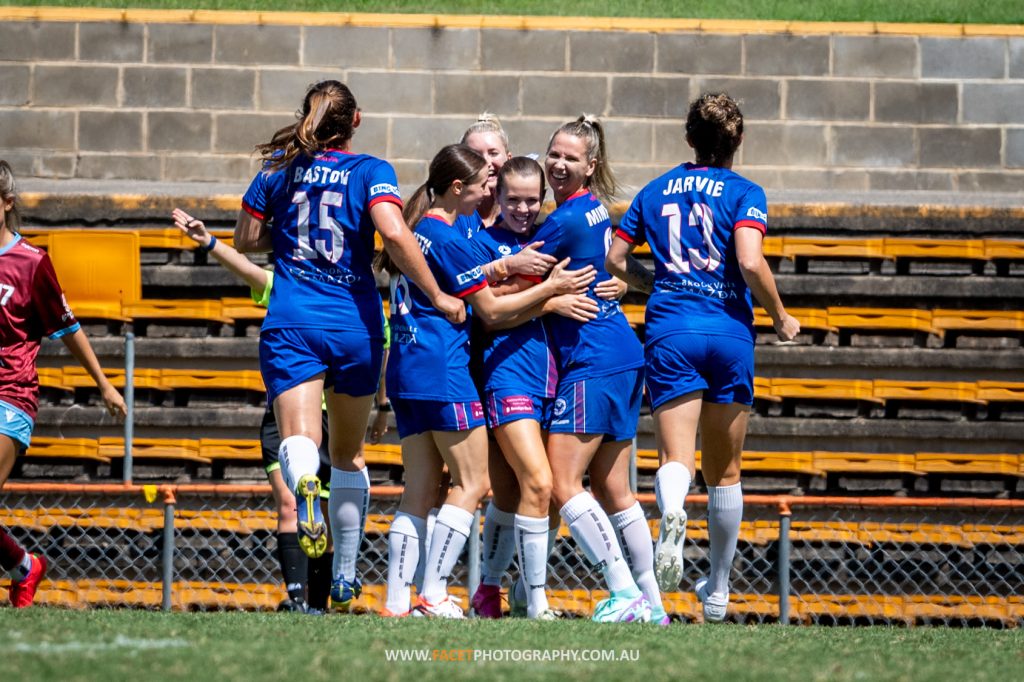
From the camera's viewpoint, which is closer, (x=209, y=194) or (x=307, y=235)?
(x=307, y=235)

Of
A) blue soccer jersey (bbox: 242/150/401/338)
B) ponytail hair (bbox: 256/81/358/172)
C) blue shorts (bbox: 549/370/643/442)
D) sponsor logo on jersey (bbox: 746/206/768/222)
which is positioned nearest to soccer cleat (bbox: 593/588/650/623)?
blue shorts (bbox: 549/370/643/442)

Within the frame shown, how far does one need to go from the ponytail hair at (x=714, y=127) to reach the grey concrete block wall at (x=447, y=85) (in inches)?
172

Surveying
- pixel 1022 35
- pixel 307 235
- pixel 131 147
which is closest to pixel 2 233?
pixel 307 235

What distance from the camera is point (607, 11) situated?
10602 mm

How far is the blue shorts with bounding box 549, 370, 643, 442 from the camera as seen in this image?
541 cm

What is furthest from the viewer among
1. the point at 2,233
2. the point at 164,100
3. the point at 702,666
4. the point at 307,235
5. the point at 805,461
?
the point at 164,100

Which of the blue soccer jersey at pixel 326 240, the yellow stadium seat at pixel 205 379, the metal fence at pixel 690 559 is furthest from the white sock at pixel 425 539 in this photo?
the yellow stadium seat at pixel 205 379

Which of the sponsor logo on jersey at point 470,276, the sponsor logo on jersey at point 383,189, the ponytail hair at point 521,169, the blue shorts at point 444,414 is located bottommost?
the blue shorts at point 444,414

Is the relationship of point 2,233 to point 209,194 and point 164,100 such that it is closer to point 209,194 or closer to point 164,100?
point 209,194

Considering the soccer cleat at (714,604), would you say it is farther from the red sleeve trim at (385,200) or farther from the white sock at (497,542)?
the red sleeve trim at (385,200)

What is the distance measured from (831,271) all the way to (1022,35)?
243 centimetres

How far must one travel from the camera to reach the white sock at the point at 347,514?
5590 mm

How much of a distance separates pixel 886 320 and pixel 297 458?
5.74 metres

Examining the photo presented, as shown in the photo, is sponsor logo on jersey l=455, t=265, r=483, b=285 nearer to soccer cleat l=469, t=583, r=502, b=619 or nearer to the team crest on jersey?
the team crest on jersey
